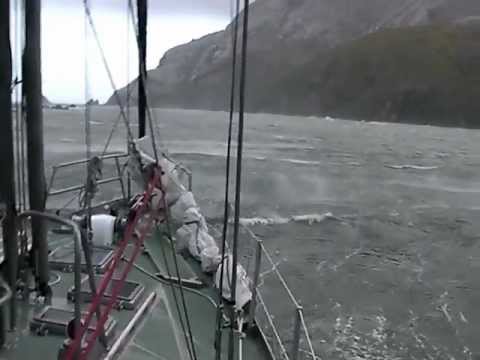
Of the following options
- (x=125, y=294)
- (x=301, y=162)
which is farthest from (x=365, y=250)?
(x=301, y=162)

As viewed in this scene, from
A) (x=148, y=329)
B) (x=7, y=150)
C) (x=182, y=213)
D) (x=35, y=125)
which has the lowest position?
(x=148, y=329)

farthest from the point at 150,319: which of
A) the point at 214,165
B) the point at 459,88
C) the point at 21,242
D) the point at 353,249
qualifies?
the point at 459,88

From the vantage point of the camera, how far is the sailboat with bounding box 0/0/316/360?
2457 millimetres

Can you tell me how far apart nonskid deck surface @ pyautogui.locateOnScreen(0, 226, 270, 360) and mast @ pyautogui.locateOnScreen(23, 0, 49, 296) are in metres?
0.41

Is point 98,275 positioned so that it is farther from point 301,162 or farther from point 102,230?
point 301,162

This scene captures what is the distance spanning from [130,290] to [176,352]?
0.77 metres

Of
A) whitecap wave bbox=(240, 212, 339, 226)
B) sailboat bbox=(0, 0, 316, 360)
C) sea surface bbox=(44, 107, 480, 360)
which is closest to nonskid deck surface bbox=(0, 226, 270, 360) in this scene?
sailboat bbox=(0, 0, 316, 360)

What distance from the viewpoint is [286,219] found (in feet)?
52.1

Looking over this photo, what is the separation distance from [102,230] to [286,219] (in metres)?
10.9

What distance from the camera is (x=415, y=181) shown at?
26906 millimetres

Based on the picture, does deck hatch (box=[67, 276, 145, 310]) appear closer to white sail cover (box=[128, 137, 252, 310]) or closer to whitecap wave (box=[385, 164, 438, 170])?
white sail cover (box=[128, 137, 252, 310])

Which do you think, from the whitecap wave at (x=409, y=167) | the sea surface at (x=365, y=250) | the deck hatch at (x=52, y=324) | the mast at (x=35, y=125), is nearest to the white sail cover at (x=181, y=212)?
the sea surface at (x=365, y=250)

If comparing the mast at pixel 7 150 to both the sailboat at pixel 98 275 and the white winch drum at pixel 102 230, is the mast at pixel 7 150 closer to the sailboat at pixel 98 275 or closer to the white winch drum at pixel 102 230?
the sailboat at pixel 98 275

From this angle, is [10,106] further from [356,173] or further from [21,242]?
[356,173]
